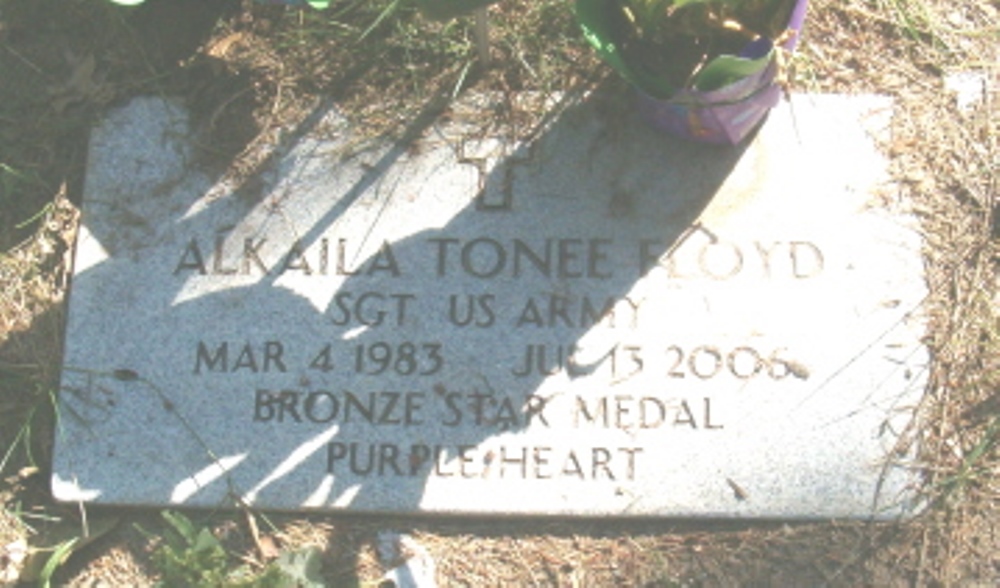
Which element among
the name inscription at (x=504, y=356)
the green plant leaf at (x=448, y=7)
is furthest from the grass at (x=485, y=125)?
the green plant leaf at (x=448, y=7)

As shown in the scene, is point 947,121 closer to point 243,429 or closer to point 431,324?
point 431,324

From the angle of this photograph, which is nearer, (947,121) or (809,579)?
(809,579)

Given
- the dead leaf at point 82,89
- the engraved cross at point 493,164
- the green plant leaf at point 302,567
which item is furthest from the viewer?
the dead leaf at point 82,89

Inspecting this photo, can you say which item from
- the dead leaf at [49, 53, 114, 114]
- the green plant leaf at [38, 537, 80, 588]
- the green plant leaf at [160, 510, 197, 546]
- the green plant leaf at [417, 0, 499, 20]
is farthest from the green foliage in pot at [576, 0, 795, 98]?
the green plant leaf at [38, 537, 80, 588]

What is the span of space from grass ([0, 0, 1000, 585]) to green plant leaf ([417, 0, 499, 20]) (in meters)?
0.40

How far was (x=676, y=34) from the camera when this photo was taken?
292cm

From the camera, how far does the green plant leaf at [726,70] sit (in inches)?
108

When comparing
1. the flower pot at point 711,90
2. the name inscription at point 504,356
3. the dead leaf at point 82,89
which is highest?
the dead leaf at point 82,89

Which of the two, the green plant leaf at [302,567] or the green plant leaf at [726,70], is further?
the green plant leaf at [302,567]

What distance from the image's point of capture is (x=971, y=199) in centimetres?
313

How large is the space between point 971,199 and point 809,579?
0.89 metres

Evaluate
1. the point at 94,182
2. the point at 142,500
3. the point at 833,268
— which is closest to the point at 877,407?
the point at 833,268

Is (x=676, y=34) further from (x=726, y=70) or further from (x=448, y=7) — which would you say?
(x=448, y=7)

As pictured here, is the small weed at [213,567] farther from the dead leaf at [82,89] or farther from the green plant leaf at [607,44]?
the green plant leaf at [607,44]
